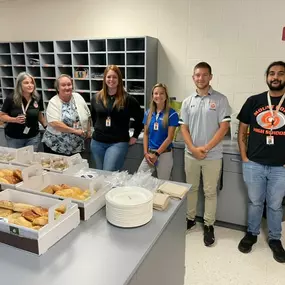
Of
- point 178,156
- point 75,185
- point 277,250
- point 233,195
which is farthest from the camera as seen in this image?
point 178,156

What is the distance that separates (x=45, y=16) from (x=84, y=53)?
1005mm

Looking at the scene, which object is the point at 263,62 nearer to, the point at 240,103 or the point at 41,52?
the point at 240,103

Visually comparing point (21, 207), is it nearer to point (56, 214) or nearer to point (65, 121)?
point (56, 214)

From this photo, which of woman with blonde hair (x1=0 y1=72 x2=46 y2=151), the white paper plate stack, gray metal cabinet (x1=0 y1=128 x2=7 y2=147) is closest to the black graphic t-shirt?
the white paper plate stack

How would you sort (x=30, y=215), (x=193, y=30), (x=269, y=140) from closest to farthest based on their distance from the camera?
1. (x=30, y=215)
2. (x=269, y=140)
3. (x=193, y=30)

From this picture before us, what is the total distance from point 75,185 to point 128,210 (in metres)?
0.46

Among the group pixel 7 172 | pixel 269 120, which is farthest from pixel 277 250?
pixel 7 172

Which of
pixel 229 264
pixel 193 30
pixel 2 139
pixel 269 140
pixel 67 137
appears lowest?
pixel 229 264

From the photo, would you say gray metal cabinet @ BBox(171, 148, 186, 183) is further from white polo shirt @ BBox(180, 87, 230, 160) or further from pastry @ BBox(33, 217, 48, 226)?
pastry @ BBox(33, 217, 48, 226)

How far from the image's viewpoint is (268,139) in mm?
2350

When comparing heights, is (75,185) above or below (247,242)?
above

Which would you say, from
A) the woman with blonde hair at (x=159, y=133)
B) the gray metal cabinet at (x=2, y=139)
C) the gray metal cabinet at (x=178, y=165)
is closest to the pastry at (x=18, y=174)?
the woman with blonde hair at (x=159, y=133)

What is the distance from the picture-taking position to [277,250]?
249 centimetres

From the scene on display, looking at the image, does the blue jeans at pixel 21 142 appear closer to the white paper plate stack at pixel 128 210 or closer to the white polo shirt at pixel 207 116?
the white polo shirt at pixel 207 116
